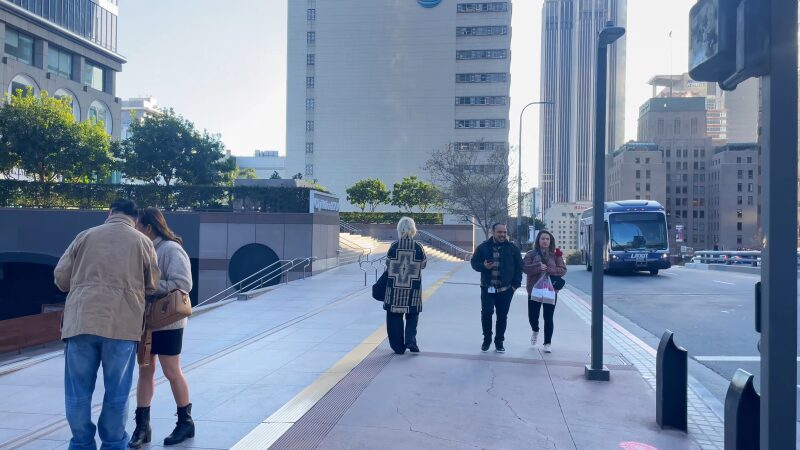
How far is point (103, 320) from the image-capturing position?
14.0 feet

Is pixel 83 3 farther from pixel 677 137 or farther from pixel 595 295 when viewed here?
pixel 677 137

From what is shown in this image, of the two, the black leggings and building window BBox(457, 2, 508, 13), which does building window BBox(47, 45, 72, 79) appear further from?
the black leggings

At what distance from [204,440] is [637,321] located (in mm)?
10403

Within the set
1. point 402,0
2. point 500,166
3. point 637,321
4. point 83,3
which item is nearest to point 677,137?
point 402,0

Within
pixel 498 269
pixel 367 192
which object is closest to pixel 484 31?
pixel 367 192

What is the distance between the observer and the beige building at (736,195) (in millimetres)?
119875

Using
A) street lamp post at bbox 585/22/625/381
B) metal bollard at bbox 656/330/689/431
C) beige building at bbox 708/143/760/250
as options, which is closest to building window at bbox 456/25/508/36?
street lamp post at bbox 585/22/625/381

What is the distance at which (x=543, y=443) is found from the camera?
17.5 ft

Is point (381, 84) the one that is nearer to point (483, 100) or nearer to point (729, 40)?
point (483, 100)

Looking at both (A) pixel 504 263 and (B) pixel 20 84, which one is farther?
(B) pixel 20 84

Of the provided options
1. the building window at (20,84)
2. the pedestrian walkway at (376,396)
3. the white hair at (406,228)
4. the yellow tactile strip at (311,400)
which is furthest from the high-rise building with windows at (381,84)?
the yellow tactile strip at (311,400)

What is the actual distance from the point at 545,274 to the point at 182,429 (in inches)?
218

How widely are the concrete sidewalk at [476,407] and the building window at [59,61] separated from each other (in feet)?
166

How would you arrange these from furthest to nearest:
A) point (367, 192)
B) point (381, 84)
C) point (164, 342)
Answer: point (381, 84), point (367, 192), point (164, 342)
